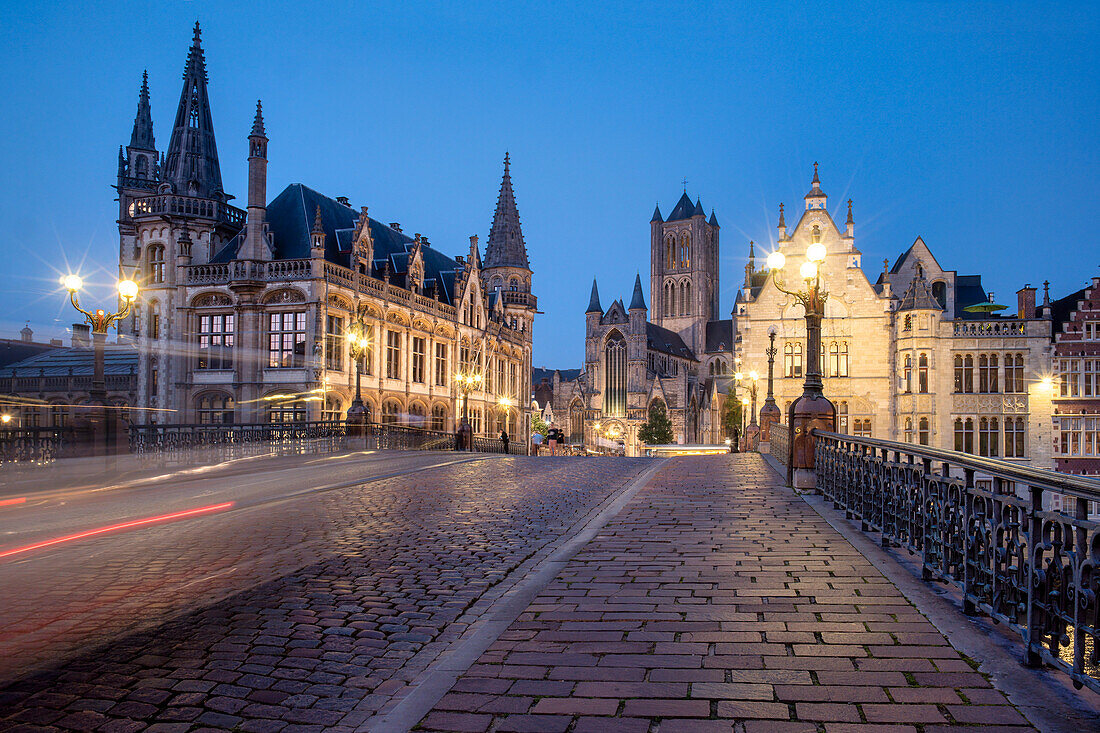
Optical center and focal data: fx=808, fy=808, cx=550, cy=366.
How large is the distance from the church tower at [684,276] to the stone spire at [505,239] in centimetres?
5730

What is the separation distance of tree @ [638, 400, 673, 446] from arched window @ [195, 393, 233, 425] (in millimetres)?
64143

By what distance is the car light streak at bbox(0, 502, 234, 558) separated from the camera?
8884mm

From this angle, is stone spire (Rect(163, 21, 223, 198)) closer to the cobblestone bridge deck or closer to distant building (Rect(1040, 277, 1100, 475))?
the cobblestone bridge deck

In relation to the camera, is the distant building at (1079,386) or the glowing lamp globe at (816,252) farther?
the distant building at (1079,386)

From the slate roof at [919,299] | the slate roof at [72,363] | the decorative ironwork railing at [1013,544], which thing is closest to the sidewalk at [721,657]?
the decorative ironwork railing at [1013,544]

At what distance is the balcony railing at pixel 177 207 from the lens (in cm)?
4425

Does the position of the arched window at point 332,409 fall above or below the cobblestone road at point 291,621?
above

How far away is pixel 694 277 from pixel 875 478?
115840mm

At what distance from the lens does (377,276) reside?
149 ft

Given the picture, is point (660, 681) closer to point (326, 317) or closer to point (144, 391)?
point (326, 317)

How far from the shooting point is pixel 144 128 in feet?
185

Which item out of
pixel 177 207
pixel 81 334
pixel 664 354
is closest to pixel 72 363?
pixel 81 334

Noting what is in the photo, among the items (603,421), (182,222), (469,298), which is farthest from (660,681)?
(603,421)

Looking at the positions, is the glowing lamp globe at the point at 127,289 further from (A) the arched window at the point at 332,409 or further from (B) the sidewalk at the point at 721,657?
(A) the arched window at the point at 332,409
